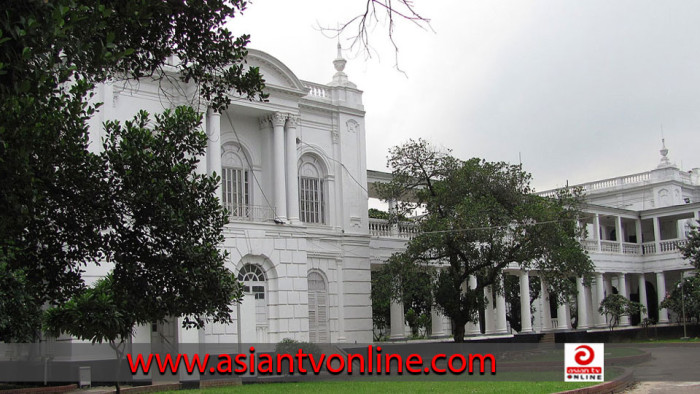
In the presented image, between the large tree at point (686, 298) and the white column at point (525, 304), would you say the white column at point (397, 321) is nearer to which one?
the white column at point (525, 304)

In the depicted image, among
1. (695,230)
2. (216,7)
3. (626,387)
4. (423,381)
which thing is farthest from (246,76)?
(695,230)

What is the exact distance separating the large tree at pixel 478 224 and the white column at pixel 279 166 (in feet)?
12.0

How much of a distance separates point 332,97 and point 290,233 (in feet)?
19.5

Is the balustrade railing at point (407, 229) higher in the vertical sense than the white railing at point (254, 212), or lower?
lower

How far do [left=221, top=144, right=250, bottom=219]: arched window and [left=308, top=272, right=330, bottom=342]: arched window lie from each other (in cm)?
336

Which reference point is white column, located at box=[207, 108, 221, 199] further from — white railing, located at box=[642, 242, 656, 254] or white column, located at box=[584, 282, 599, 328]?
white railing, located at box=[642, 242, 656, 254]

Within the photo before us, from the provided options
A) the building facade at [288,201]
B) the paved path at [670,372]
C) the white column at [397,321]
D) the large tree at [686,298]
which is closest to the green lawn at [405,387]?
the paved path at [670,372]

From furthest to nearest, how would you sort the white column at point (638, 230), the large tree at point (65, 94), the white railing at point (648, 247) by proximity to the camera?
the white column at point (638, 230) < the white railing at point (648, 247) < the large tree at point (65, 94)

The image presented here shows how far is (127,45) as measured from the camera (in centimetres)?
1070

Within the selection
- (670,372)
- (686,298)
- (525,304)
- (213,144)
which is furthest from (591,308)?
(213,144)

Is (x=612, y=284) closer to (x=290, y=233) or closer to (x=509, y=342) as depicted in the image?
(x=509, y=342)

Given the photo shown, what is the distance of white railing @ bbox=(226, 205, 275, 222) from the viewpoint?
82.5ft

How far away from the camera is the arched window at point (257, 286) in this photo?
24125mm

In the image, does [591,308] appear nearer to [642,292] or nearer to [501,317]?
[642,292]
